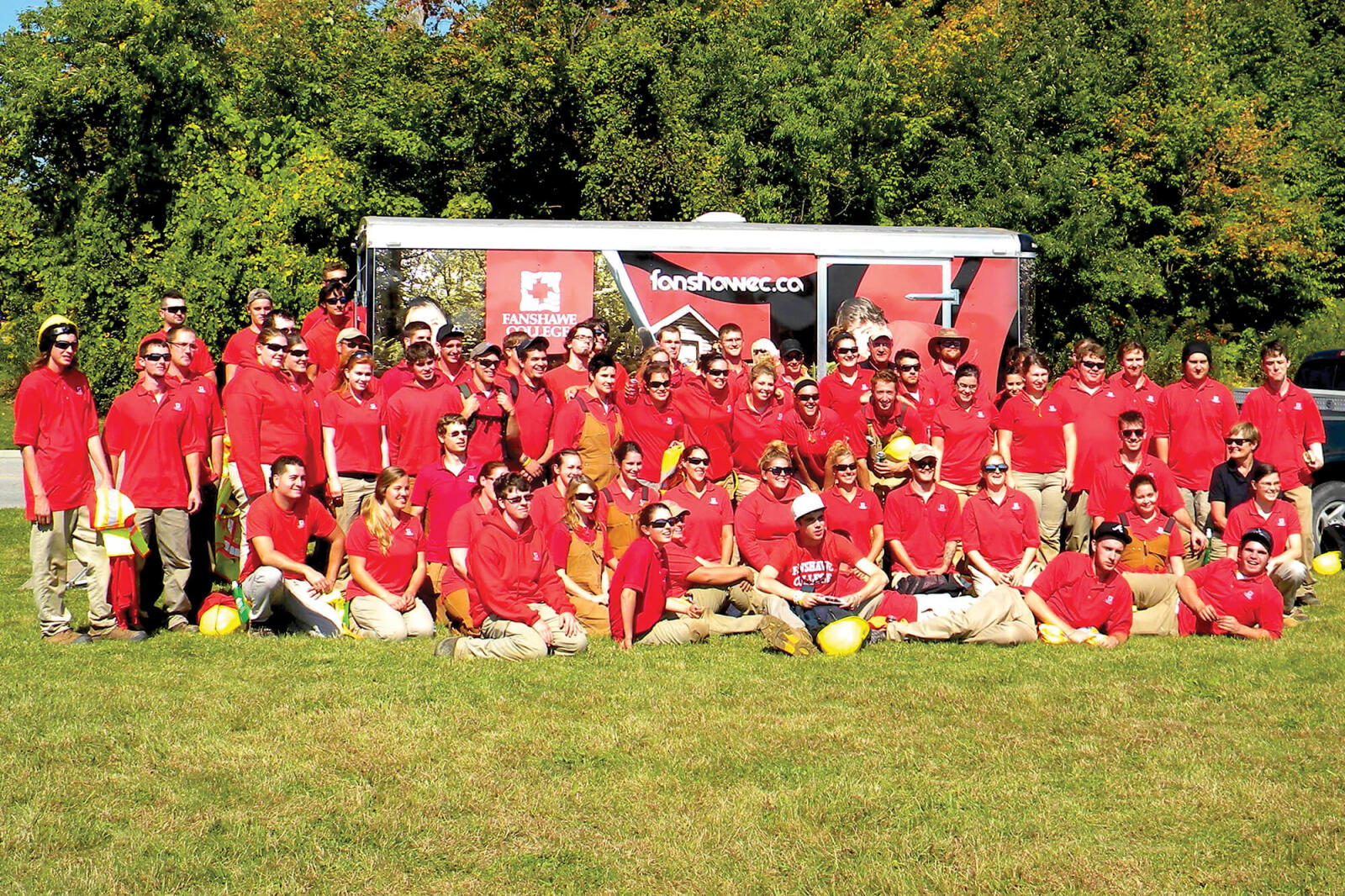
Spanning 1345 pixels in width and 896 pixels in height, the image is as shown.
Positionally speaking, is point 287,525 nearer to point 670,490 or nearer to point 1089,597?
point 670,490

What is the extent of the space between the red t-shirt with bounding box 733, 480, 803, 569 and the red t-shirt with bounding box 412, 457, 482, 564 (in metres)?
1.89

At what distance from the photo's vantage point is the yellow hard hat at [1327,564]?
11859mm

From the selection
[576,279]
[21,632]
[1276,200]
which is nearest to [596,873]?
[21,632]

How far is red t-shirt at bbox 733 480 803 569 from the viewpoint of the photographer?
946 centimetres

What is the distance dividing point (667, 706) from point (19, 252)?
21292 mm

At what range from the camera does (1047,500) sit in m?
10.9

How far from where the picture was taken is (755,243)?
43.7 feet

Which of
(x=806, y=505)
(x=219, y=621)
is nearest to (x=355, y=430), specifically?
(x=219, y=621)

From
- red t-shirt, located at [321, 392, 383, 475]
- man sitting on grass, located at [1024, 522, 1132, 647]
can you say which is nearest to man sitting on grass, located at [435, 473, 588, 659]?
red t-shirt, located at [321, 392, 383, 475]

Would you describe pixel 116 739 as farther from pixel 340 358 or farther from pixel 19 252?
pixel 19 252

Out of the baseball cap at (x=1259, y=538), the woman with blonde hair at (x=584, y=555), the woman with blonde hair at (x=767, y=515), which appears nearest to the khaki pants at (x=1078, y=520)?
the baseball cap at (x=1259, y=538)

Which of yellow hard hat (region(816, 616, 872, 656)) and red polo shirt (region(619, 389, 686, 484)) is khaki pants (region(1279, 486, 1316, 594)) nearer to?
yellow hard hat (region(816, 616, 872, 656))

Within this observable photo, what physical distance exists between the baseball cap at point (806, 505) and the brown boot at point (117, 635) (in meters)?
4.37

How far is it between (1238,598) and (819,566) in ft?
9.58
